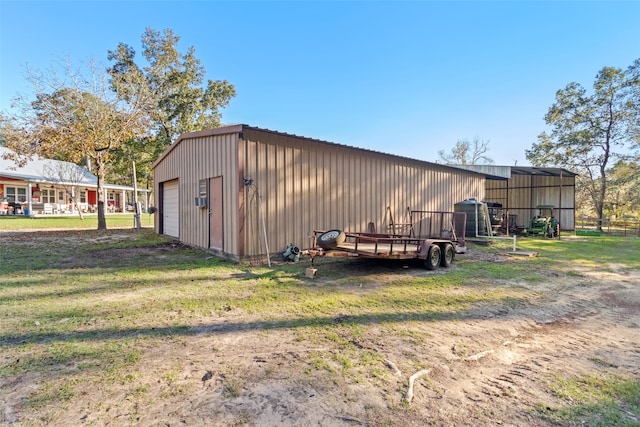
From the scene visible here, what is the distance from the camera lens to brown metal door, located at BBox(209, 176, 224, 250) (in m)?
8.00

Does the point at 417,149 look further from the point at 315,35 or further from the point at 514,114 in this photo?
the point at 315,35

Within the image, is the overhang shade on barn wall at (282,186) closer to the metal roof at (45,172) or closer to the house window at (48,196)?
the metal roof at (45,172)

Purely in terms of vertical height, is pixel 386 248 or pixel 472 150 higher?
pixel 472 150

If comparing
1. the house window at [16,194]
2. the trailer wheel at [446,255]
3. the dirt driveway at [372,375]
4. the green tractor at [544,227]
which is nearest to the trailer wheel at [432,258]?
the trailer wheel at [446,255]

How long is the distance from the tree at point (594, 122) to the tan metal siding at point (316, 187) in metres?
15.9

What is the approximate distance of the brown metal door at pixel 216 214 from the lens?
26.2 ft

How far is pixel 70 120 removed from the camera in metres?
13.2

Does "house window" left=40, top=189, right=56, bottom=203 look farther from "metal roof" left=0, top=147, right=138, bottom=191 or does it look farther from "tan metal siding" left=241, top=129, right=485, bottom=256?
"tan metal siding" left=241, top=129, right=485, bottom=256

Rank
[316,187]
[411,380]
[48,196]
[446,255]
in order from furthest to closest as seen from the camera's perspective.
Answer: [48,196] < [316,187] < [446,255] < [411,380]

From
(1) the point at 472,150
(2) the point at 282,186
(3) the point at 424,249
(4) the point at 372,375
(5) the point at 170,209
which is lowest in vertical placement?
(4) the point at 372,375

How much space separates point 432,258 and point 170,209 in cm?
1021

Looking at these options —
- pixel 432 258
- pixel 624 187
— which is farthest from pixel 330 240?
pixel 624 187

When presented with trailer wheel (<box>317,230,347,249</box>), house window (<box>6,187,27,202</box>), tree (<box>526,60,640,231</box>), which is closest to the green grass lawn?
house window (<box>6,187,27,202</box>)

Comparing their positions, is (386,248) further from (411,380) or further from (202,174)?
(202,174)
